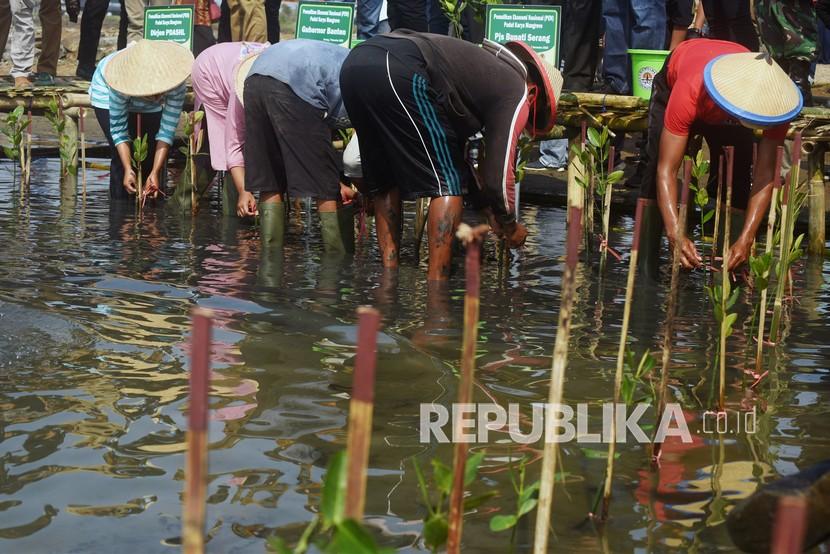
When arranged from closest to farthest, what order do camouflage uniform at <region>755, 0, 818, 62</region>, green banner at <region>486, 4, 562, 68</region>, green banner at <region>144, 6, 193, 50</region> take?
camouflage uniform at <region>755, 0, 818, 62</region> < green banner at <region>486, 4, 562, 68</region> < green banner at <region>144, 6, 193, 50</region>

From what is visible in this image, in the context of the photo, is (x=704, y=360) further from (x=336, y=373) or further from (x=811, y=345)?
(x=336, y=373)

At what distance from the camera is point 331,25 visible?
9.50 m

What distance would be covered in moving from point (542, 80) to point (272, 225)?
6.82 ft

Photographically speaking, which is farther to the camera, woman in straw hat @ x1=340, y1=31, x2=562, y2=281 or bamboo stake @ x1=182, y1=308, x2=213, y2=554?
woman in straw hat @ x1=340, y1=31, x2=562, y2=281

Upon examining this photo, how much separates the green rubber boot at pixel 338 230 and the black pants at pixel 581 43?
2.32 meters

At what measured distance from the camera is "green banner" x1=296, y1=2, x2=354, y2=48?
9.47m

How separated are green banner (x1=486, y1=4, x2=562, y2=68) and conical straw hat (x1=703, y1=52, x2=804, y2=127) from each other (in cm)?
283

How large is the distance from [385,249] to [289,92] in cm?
96

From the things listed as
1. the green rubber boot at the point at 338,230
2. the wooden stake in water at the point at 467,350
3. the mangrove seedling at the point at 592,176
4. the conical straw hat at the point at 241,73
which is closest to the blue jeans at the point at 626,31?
the mangrove seedling at the point at 592,176

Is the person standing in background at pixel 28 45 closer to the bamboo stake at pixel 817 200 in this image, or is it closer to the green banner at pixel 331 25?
the green banner at pixel 331 25

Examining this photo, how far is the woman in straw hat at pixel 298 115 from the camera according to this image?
6.30 m

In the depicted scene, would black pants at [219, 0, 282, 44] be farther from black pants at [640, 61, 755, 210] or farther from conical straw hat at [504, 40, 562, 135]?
black pants at [640, 61, 755, 210]

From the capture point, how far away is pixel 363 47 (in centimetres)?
550

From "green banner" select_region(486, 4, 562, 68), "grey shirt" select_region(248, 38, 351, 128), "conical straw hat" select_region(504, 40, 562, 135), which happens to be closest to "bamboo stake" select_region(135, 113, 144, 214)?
"grey shirt" select_region(248, 38, 351, 128)
